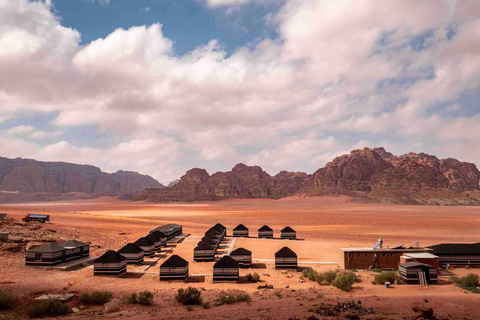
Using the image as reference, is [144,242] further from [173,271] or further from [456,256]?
[456,256]

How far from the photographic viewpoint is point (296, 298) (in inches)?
739

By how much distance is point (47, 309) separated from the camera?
16.3 metres

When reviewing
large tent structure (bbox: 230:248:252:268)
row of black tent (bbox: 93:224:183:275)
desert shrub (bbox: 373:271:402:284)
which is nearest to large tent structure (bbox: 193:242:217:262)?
large tent structure (bbox: 230:248:252:268)

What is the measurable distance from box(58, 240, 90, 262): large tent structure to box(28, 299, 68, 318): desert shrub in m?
11.6

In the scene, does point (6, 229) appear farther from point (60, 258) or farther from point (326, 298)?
point (326, 298)

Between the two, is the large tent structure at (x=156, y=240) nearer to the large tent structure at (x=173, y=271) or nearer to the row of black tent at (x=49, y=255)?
the row of black tent at (x=49, y=255)

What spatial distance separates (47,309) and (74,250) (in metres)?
13.4

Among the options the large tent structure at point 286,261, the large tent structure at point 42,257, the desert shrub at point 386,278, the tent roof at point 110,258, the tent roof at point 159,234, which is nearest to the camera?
the desert shrub at point 386,278

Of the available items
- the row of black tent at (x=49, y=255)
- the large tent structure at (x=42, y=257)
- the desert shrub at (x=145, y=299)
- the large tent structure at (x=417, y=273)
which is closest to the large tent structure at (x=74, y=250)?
the row of black tent at (x=49, y=255)

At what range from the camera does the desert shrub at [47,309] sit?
1605 centimetres

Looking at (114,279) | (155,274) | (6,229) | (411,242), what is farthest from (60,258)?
(411,242)

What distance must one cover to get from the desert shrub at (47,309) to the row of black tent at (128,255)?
7.73 meters

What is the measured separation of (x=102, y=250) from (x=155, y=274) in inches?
472

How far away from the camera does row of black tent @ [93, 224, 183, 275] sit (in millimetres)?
A: 24656
